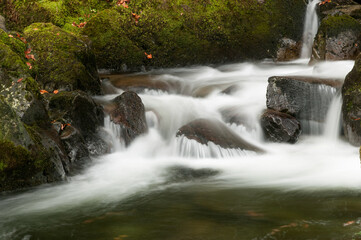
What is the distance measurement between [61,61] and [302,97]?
5.02 meters

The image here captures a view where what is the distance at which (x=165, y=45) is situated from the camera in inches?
447

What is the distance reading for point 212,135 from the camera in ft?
21.8

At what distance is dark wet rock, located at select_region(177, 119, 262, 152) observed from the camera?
21.5ft

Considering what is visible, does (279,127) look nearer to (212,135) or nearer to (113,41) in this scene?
(212,135)

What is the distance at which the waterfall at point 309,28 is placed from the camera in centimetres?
1247

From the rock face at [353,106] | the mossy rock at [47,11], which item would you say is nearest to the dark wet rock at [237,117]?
the rock face at [353,106]

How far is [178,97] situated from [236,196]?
4768 millimetres

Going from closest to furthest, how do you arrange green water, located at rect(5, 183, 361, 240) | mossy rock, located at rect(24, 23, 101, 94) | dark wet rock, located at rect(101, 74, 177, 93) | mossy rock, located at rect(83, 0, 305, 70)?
green water, located at rect(5, 183, 361, 240) < mossy rock, located at rect(24, 23, 101, 94) < dark wet rock, located at rect(101, 74, 177, 93) < mossy rock, located at rect(83, 0, 305, 70)

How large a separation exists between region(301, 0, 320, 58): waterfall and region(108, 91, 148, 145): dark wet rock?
298 inches

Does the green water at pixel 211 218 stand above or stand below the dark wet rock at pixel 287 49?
below

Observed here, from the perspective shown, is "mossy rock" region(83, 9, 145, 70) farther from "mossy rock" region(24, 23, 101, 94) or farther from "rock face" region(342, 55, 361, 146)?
"rock face" region(342, 55, 361, 146)

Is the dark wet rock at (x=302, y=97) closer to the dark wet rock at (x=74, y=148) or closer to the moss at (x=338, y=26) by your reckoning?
the moss at (x=338, y=26)

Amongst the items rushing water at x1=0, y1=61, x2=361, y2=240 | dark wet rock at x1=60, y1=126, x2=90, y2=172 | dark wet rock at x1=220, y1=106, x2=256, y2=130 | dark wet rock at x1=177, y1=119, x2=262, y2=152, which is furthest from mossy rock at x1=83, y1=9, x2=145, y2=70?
dark wet rock at x1=60, y1=126, x2=90, y2=172

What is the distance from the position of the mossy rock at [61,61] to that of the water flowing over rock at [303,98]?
3.89m
